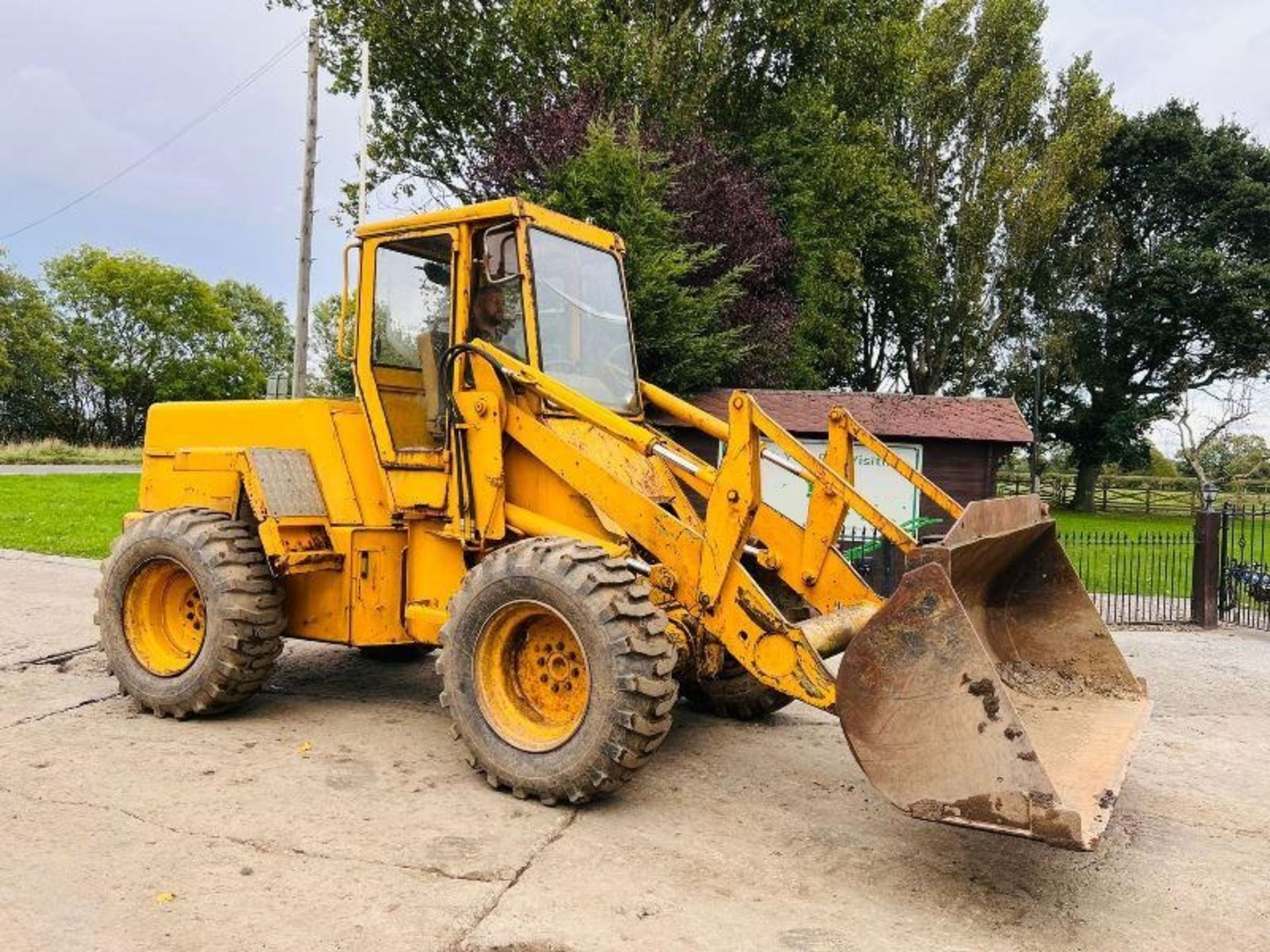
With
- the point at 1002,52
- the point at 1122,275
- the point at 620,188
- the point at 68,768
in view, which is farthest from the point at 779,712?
the point at 1122,275

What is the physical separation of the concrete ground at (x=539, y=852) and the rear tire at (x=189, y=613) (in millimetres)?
230

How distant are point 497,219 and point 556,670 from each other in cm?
239

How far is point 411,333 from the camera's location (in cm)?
578

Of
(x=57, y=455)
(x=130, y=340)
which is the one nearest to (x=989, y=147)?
→ (x=57, y=455)

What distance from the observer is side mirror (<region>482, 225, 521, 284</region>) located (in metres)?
5.31

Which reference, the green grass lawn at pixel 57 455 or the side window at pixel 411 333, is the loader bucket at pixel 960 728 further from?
the green grass lawn at pixel 57 455

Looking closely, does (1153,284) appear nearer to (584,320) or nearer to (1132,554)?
(1132,554)

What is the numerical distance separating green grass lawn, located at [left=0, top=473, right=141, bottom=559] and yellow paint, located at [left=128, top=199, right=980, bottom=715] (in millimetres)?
7952

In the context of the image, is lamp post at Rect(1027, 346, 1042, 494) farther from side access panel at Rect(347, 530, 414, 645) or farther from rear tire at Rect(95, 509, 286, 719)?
rear tire at Rect(95, 509, 286, 719)

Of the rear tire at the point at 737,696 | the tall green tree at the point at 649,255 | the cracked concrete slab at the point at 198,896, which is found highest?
the tall green tree at the point at 649,255

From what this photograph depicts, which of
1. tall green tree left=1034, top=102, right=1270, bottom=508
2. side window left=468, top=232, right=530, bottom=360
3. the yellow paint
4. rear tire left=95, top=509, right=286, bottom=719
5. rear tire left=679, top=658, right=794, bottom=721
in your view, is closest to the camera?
the yellow paint

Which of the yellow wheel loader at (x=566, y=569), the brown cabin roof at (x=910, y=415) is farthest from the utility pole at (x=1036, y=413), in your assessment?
the yellow wheel loader at (x=566, y=569)

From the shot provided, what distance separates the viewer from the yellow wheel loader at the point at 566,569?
12.3 feet

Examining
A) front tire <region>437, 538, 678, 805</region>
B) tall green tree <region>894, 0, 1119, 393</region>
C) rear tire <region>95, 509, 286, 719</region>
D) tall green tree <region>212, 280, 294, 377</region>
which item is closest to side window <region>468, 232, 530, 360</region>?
front tire <region>437, 538, 678, 805</region>
